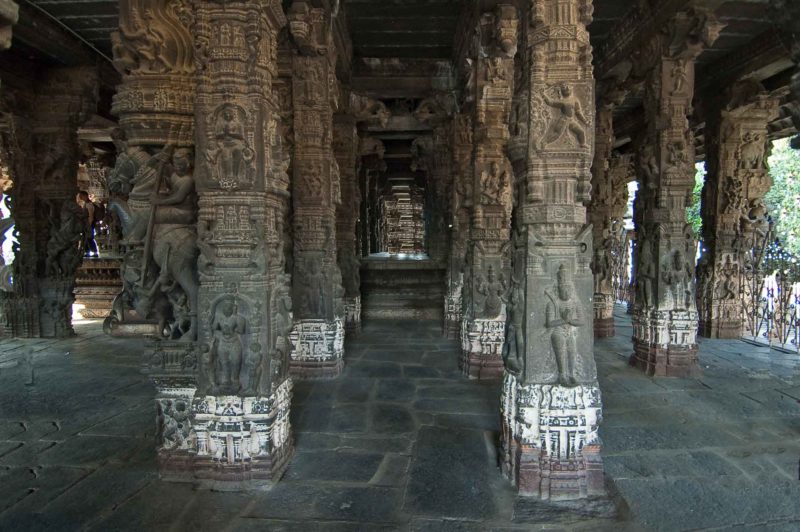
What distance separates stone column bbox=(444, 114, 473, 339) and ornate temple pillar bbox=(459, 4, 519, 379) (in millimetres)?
1634

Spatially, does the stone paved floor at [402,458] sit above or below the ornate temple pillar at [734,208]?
below

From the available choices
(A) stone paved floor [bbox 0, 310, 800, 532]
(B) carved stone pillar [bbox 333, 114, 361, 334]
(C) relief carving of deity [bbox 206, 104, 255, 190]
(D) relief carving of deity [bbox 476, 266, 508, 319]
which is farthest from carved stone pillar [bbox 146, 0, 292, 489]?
(B) carved stone pillar [bbox 333, 114, 361, 334]

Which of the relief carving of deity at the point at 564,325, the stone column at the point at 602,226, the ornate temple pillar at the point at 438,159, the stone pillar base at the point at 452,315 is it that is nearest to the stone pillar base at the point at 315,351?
the stone pillar base at the point at 452,315

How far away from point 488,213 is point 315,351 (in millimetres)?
3232

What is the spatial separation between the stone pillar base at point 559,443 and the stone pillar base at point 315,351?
140 inches

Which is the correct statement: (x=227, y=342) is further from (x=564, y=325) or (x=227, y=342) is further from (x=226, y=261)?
(x=564, y=325)

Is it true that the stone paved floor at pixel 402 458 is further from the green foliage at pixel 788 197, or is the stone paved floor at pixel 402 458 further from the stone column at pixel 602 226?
the green foliage at pixel 788 197

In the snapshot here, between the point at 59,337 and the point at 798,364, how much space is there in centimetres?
1414

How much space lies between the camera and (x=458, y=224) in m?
9.06

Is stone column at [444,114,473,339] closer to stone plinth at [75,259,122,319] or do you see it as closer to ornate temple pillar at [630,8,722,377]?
ornate temple pillar at [630,8,722,377]

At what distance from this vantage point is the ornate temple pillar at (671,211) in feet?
21.9

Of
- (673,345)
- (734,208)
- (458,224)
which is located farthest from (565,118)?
(734,208)

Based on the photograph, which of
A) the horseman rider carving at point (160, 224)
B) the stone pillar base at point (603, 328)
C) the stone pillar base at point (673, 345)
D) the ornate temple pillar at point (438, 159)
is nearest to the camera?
the horseman rider carving at point (160, 224)

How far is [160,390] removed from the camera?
369 cm
